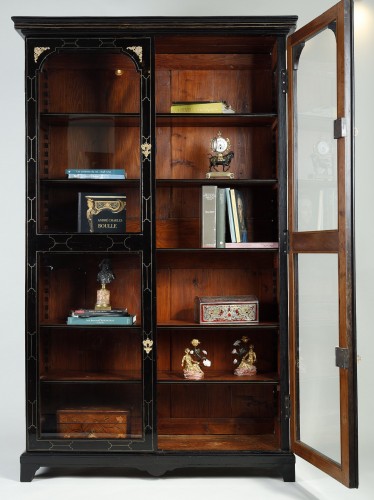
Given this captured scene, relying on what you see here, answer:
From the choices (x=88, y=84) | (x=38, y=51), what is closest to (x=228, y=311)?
(x=88, y=84)

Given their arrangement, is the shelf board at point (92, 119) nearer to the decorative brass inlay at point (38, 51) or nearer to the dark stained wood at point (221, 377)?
the decorative brass inlay at point (38, 51)

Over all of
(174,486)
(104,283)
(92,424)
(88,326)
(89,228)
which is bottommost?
(174,486)

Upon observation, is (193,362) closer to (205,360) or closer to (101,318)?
(205,360)

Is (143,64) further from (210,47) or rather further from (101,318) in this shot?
(101,318)

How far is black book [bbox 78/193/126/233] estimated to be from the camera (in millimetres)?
3629

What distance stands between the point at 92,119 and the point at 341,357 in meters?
1.70

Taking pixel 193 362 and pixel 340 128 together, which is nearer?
pixel 340 128

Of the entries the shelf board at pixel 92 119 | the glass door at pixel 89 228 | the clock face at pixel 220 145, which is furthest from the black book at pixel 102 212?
the clock face at pixel 220 145

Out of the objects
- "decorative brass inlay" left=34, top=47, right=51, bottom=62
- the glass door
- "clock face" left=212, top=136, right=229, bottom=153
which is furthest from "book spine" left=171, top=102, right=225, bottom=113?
"decorative brass inlay" left=34, top=47, right=51, bottom=62

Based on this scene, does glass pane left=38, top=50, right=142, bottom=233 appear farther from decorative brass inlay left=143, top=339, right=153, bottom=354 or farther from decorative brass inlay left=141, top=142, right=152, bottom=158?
decorative brass inlay left=143, top=339, right=153, bottom=354

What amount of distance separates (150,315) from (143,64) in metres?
1.26

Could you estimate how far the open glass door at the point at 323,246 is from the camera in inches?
123

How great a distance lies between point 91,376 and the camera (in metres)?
3.68

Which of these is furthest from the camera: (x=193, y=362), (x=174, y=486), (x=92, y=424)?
(x=193, y=362)
